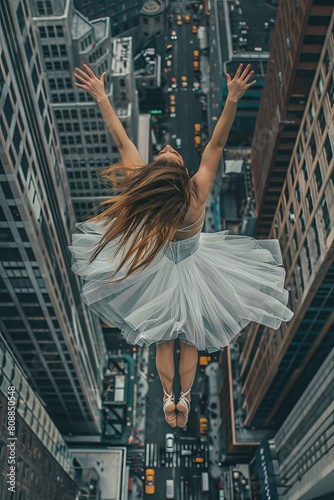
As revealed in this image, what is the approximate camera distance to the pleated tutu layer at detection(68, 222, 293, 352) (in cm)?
1686

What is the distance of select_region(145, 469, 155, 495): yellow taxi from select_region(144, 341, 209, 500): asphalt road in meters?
0.44

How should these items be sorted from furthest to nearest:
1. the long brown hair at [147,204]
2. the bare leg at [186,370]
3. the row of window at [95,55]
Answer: the row of window at [95,55]
the bare leg at [186,370]
the long brown hair at [147,204]

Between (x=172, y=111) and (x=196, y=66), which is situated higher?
(x=196, y=66)

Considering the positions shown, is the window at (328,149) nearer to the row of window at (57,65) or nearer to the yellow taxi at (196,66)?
the row of window at (57,65)

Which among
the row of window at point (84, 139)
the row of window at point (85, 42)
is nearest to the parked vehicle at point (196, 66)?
the row of window at point (84, 139)

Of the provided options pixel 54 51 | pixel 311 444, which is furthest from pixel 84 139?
pixel 311 444

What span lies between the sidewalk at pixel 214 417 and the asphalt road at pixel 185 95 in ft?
121

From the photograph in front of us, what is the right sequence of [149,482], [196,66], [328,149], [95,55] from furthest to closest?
[196,66]
[149,482]
[95,55]
[328,149]

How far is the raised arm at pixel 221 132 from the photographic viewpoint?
1491 centimetres

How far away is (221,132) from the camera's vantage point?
15156mm

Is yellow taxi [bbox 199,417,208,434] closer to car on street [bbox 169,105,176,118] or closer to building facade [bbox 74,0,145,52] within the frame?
car on street [bbox 169,105,176,118]

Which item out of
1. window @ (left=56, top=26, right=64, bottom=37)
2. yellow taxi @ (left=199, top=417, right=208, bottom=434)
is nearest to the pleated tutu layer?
window @ (left=56, top=26, right=64, bottom=37)

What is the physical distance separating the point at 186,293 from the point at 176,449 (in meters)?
70.4

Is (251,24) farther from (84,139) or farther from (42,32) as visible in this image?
(42,32)
